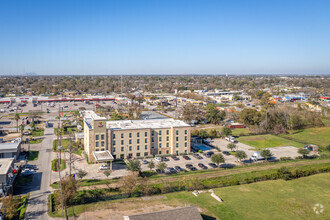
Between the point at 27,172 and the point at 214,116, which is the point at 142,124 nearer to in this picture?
the point at 27,172

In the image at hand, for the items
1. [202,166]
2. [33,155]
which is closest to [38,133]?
[33,155]

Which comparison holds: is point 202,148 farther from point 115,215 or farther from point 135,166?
point 115,215

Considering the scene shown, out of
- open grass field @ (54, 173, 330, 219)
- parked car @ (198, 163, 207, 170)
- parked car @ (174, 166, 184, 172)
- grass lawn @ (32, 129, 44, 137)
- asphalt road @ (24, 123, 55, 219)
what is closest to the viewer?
asphalt road @ (24, 123, 55, 219)

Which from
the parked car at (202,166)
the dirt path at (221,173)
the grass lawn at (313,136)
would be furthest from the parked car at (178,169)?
the grass lawn at (313,136)

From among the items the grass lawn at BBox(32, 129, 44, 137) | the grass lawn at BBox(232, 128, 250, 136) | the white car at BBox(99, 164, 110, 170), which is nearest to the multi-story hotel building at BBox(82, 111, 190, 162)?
the white car at BBox(99, 164, 110, 170)

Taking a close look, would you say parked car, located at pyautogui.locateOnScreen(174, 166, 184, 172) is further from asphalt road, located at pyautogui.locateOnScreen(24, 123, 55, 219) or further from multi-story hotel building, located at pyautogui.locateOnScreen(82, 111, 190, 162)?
asphalt road, located at pyautogui.locateOnScreen(24, 123, 55, 219)

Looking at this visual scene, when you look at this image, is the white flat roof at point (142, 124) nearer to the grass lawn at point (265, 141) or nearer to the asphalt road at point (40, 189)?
the asphalt road at point (40, 189)
